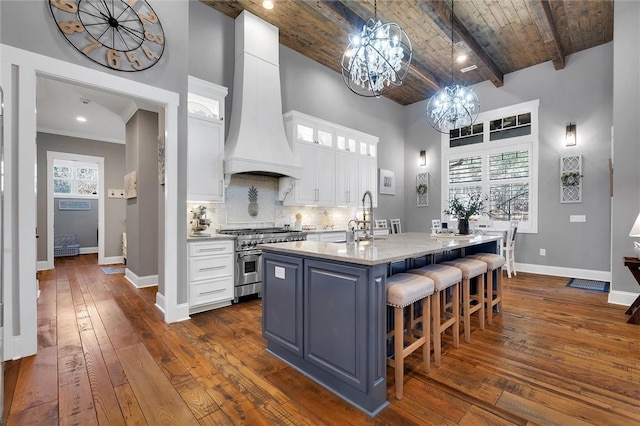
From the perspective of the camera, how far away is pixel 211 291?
359 cm

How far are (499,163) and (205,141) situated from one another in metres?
5.68

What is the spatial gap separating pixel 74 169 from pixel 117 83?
25.1 ft

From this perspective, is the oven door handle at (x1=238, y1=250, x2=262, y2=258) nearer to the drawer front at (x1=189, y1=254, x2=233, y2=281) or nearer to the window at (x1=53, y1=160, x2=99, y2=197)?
the drawer front at (x1=189, y1=254, x2=233, y2=281)

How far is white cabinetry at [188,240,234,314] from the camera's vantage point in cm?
346

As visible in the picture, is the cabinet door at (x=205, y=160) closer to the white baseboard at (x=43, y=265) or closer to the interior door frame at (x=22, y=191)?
the interior door frame at (x=22, y=191)

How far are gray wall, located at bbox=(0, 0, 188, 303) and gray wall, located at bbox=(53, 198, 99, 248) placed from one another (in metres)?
6.69

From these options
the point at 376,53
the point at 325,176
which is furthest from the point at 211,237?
the point at 376,53

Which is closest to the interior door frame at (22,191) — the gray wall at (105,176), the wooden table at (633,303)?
the gray wall at (105,176)

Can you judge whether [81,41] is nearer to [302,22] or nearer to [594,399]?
[302,22]

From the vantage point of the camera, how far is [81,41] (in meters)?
2.66

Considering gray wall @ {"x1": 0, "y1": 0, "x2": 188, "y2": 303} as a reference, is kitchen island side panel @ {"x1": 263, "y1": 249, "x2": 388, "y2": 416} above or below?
below

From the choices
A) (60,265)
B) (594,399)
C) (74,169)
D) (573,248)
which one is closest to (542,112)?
(573,248)

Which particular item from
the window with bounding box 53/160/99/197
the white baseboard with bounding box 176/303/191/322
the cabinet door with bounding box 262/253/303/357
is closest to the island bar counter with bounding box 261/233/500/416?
the cabinet door with bounding box 262/253/303/357

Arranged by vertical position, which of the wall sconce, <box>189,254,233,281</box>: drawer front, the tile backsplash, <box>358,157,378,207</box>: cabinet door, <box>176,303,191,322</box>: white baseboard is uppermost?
the wall sconce
